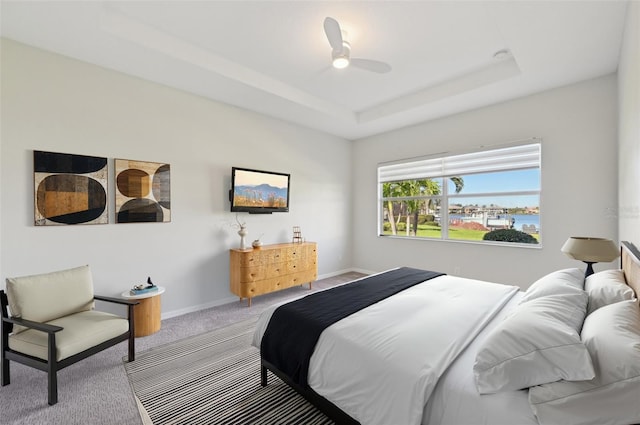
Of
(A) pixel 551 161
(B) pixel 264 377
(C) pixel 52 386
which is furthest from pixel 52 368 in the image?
(A) pixel 551 161

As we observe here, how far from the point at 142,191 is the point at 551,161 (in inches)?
206

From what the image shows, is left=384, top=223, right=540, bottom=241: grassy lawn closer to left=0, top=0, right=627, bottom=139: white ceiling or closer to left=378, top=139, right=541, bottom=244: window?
left=378, top=139, right=541, bottom=244: window

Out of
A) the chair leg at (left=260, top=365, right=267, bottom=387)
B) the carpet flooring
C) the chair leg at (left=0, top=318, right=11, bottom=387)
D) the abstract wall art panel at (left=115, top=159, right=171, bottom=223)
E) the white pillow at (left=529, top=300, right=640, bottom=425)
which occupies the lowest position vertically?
the carpet flooring

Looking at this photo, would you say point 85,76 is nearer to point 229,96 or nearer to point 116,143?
point 116,143

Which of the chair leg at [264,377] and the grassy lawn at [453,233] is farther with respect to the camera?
the grassy lawn at [453,233]

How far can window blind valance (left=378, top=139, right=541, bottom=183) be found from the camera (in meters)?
4.04

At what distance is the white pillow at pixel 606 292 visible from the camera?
1573 millimetres

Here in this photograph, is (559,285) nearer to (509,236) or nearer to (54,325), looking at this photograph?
(509,236)

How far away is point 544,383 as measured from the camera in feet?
3.76

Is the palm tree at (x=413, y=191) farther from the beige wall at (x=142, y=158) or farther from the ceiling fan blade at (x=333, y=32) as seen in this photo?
the ceiling fan blade at (x=333, y=32)

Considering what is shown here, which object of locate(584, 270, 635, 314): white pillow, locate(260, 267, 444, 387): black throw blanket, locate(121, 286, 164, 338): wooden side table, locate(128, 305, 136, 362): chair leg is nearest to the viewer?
locate(584, 270, 635, 314): white pillow

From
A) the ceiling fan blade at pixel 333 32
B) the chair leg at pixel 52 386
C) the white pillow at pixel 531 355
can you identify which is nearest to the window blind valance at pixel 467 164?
the ceiling fan blade at pixel 333 32

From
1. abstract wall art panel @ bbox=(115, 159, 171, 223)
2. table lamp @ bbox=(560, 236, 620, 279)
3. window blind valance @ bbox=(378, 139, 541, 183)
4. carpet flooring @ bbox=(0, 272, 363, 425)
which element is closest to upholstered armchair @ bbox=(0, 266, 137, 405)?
carpet flooring @ bbox=(0, 272, 363, 425)

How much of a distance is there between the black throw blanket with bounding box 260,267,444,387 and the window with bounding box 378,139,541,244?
2.69 metres
